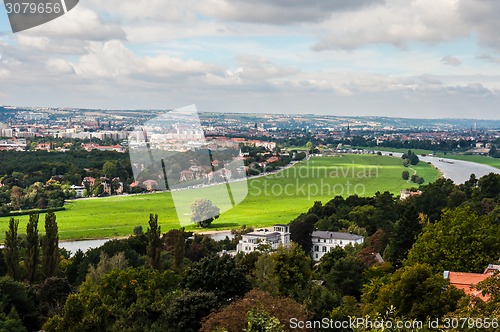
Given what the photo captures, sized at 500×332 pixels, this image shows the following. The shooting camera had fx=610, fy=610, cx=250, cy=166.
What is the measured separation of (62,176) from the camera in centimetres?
5288

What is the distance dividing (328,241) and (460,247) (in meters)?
11.7

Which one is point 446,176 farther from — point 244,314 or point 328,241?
point 244,314

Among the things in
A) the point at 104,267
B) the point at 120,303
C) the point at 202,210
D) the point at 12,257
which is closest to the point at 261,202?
the point at 202,210

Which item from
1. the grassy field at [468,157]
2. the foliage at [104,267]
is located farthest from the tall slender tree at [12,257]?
the grassy field at [468,157]

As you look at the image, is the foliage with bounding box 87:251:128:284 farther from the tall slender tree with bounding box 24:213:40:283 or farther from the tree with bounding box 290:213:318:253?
the tree with bounding box 290:213:318:253

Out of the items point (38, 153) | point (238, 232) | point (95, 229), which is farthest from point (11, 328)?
point (38, 153)

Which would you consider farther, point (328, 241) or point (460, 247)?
point (328, 241)

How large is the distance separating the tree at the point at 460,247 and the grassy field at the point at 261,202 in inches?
663

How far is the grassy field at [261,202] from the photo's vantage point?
34.8m

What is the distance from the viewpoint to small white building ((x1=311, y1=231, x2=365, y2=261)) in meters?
25.0

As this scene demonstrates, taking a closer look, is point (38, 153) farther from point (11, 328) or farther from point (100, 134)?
point (11, 328)

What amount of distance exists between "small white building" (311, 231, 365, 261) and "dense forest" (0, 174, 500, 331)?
2.27 m

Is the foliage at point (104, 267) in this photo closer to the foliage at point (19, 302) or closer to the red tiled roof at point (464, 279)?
the foliage at point (19, 302)

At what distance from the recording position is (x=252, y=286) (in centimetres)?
1370
